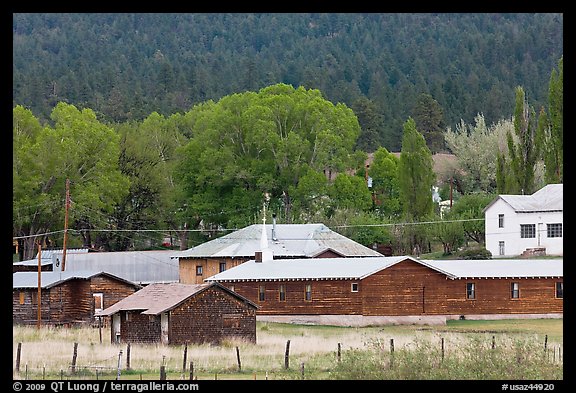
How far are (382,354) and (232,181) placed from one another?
58462 mm

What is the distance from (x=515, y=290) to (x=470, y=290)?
1.91 meters

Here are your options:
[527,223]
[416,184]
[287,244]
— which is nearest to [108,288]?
[287,244]

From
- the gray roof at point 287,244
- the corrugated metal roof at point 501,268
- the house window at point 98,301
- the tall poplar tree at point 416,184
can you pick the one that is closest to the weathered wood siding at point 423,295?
the corrugated metal roof at point 501,268

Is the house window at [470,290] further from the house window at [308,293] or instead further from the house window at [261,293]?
the house window at [261,293]

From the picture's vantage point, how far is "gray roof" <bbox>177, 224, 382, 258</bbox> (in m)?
70.2

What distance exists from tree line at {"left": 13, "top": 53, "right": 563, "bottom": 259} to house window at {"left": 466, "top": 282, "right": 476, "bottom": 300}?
23735 mm

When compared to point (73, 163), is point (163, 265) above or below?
below

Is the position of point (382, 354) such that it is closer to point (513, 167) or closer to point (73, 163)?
point (513, 167)

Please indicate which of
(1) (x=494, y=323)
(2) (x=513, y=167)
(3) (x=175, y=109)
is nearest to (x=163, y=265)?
(2) (x=513, y=167)

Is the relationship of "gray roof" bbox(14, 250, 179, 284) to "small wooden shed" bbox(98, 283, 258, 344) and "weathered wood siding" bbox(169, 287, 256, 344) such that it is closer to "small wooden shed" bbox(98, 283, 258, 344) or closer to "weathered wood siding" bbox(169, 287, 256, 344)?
"small wooden shed" bbox(98, 283, 258, 344)

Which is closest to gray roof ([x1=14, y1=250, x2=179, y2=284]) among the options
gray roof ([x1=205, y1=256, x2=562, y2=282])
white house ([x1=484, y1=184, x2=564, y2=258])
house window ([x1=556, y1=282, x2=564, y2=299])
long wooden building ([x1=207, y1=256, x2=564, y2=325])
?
gray roof ([x1=205, y1=256, x2=562, y2=282])

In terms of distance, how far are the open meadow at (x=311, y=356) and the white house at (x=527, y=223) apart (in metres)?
22.6

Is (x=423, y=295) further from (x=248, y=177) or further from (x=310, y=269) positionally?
(x=248, y=177)

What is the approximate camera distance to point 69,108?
9806 centimetres
